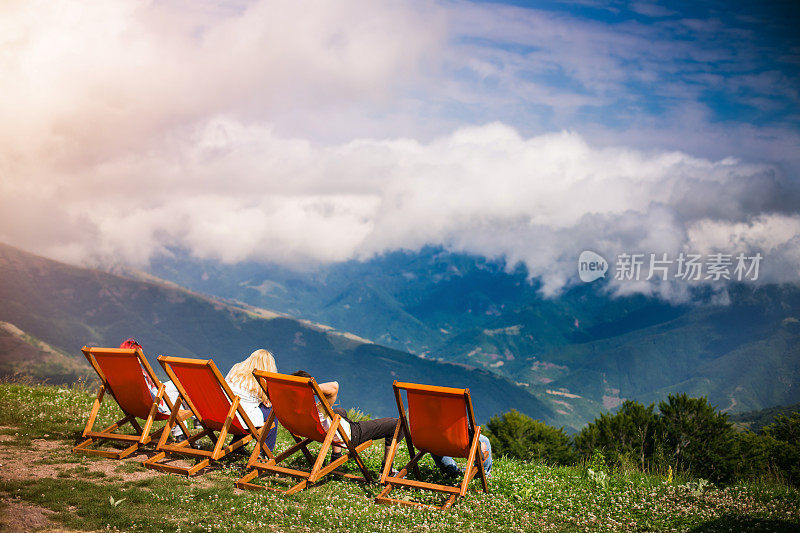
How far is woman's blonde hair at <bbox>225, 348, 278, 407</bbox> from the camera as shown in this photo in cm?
802

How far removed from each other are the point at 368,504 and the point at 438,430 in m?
1.20

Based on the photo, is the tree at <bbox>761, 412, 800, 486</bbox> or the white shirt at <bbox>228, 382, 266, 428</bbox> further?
the tree at <bbox>761, 412, 800, 486</bbox>

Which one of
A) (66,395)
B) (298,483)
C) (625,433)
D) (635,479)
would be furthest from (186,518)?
(625,433)

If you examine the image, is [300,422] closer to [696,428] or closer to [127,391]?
[127,391]

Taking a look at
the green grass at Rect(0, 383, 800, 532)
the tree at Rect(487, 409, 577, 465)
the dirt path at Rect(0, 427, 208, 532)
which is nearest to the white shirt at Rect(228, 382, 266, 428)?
the green grass at Rect(0, 383, 800, 532)

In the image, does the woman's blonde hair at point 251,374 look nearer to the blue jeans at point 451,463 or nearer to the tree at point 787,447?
the blue jeans at point 451,463

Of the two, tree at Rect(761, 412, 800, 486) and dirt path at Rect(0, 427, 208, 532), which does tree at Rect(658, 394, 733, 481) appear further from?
dirt path at Rect(0, 427, 208, 532)

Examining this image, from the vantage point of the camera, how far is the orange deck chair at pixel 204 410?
23.8 ft

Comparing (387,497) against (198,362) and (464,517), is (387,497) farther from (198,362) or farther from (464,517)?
(198,362)

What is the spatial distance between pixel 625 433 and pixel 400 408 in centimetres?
2181

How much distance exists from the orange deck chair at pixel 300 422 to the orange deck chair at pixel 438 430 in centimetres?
69

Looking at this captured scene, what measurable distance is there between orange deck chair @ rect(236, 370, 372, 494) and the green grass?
0.21 meters

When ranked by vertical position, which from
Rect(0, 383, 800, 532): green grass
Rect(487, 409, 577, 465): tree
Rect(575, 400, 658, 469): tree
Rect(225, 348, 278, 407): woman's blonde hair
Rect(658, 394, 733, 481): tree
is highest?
Rect(225, 348, 278, 407): woman's blonde hair

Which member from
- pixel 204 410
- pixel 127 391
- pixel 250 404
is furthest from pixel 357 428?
pixel 127 391
